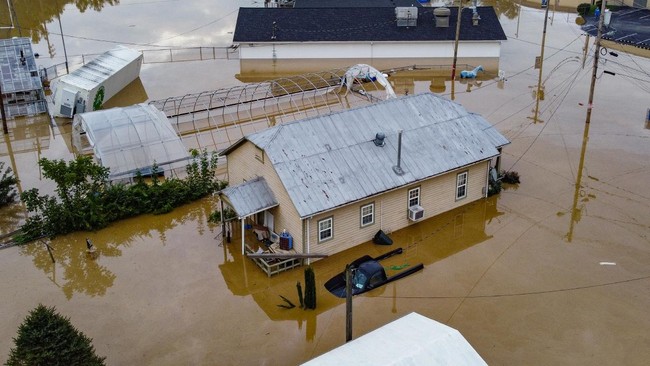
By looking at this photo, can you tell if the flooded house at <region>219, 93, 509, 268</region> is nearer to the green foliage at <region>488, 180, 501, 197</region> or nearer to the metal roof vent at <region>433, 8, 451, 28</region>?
the green foliage at <region>488, 180, 501, 197</region>

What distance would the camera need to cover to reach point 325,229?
25.9 metres

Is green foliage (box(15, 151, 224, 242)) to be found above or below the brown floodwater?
above

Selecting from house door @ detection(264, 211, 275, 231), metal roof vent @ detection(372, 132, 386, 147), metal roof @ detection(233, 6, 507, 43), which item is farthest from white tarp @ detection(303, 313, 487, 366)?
metal roof @ detection(233, 6, 507, 43)

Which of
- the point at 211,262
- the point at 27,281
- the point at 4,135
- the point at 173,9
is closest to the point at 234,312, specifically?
the point at 211,262

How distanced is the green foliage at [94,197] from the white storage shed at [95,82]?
12.0m

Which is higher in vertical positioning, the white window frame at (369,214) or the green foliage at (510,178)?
the white window frame at (369,214)

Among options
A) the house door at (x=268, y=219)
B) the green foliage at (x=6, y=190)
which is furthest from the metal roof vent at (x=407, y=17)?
the green foliage at (x=6, y=190)

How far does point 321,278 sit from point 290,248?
6.22ft

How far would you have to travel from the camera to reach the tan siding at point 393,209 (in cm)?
2618

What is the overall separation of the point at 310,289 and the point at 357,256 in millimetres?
4321

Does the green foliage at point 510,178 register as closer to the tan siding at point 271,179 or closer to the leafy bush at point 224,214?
the tan siding at point 271,179

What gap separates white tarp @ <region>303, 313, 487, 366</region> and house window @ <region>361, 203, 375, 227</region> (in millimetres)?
9593

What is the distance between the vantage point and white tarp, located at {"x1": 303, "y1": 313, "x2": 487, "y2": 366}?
16.3 meters

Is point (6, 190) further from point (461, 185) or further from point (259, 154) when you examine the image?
point (461, 185)
